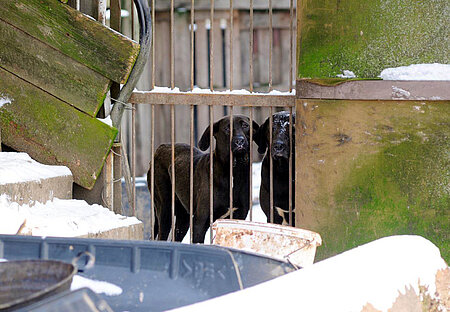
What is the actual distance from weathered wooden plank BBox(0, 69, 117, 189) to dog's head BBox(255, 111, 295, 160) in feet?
3.65

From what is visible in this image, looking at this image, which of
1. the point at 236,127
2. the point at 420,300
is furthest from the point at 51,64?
the point at 420,300

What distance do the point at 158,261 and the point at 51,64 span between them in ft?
7.86

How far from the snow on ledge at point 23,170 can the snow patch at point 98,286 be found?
1.49m

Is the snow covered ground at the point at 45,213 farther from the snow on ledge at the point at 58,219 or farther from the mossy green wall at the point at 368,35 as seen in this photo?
the mossy green wall at the point at 368,35

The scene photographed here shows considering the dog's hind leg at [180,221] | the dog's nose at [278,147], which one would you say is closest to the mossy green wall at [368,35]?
the dog's nose at [278,147]

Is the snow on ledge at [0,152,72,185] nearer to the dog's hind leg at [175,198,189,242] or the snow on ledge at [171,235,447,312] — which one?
the snow on ledge at [171,235,447,312]

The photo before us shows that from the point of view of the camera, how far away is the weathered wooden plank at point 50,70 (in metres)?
4.02

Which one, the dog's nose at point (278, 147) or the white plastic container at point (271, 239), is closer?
the white plastic container at point (271, 239)

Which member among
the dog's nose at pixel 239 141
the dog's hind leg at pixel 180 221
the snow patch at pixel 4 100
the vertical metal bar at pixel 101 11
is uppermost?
the vertical metal bar at pixel 101 11

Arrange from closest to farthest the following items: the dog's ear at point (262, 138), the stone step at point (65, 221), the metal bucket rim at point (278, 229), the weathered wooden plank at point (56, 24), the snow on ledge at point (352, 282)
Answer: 1. the snow on ledge at point (352, 282)
2. the metal bucket rim at point (278, 229)
3. the stone step at point (65, 221)
4. the weathered wooden plank at point (56, 24)
5. the dog's ear at point (262, 138)

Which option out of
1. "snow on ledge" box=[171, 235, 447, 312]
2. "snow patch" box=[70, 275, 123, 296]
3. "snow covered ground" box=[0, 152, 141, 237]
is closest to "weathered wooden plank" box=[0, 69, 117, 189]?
"snow covered ground" box=[0, 152, 141, 237]

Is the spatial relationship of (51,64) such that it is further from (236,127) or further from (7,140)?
(236,127)

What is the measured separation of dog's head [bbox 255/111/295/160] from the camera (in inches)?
170

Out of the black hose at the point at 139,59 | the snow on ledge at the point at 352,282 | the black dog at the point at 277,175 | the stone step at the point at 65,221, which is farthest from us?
the black dog at the point at 277,175
